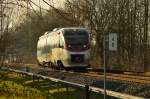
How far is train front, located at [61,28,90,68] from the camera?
3569 centimetres

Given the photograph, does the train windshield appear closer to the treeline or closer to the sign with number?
the treeline

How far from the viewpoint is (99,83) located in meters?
22.1

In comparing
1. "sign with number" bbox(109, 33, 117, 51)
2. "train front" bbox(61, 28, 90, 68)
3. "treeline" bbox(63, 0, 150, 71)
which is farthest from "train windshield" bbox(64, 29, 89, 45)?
"sign with number" bbox(109, 33, 117, 51)

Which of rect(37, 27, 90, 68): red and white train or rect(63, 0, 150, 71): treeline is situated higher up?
rect(63, 0, 150, 71): treeline

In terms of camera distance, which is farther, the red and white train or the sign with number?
the red and white train

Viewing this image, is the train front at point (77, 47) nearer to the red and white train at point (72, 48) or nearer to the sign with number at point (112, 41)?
the red and white train at point (72, 48)

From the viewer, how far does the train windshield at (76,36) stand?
36338 millimetres

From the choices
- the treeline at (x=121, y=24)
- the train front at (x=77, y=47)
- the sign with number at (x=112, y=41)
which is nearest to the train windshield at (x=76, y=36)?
the train front at (x=77, y=47)

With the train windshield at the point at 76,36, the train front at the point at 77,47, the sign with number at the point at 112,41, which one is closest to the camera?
the sign with number at the point at 112,41

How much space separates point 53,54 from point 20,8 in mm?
25897

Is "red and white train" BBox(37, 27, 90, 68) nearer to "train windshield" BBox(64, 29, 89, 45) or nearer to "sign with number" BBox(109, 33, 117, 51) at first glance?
"train windshield" BBox(64, 29, 89, 45)

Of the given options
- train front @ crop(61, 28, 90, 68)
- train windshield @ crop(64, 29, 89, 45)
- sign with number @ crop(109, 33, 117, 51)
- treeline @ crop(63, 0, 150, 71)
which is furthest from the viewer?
treeline @ crop(63, 0, 150, 71)

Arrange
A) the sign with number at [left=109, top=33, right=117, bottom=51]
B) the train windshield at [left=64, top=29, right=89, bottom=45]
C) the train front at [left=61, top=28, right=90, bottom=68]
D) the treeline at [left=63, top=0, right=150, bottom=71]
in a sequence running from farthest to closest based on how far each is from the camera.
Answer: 1. the treeline at [left=63, top=0, right=150, bottom=71]
2. the train windshield at [left=64, top=29, right=89, bottom=45]
3. the train front at [left=61, top=28, right=90, bottom=68]
4. the sign with number at [left=109, top=33, right=117, bottom=51]

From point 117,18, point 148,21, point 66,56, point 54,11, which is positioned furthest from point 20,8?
point 117,18
